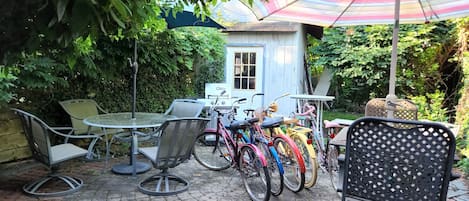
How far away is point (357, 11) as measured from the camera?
141 inches

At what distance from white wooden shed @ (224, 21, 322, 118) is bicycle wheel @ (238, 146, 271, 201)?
13.8 feet

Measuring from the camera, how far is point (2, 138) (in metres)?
3.84

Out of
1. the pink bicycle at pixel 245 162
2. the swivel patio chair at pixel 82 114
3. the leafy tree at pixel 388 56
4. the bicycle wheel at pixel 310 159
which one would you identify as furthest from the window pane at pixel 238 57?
the bicycle wheel at pixel 310 159

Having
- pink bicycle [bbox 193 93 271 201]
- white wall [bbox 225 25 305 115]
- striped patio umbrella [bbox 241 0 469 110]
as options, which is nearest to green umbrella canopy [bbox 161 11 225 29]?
striped patio umbrella [bbox 241 0 469 110]

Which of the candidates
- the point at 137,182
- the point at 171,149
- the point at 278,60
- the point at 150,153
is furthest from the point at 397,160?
the point at 278,60

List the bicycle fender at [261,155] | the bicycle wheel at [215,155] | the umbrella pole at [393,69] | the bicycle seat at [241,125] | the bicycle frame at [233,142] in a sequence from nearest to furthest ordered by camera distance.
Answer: the umbrella pole at [393,69], the bicycle fender at [261,155], the bicycle seat at [241,125], the bicycle frame at [233,142], the bicycle wheel at [215,155]

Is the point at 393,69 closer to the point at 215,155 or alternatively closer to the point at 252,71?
the point at 215,155

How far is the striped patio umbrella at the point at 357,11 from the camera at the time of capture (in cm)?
333

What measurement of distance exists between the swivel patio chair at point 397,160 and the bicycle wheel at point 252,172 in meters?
1.27

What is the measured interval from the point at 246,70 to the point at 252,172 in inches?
182

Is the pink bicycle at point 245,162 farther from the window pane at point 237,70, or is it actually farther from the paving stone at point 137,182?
the window pane at point 237,70

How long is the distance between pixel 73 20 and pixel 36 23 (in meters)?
0.16

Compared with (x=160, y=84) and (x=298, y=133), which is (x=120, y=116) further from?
(x=298, y=133)

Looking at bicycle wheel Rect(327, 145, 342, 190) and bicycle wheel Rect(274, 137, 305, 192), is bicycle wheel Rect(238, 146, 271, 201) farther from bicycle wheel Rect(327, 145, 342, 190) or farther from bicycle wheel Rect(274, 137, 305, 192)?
bicycle wheel Rect(327, 145, 342, 190)
